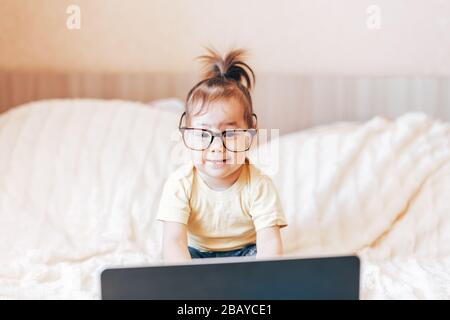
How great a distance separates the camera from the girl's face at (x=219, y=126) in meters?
0.94

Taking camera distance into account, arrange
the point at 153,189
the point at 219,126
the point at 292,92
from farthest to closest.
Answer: the point at 292,92
the point at 153,189
the point at 219,126

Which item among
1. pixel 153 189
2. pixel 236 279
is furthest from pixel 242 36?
pixel 236 279

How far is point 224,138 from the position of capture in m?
0.94

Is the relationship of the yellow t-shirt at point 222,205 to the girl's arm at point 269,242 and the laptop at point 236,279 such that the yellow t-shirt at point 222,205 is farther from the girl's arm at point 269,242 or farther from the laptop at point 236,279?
the laptop at point 236,279

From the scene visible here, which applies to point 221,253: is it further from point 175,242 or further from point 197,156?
point 197,156

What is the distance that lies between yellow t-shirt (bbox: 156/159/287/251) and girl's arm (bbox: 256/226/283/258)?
1 cm

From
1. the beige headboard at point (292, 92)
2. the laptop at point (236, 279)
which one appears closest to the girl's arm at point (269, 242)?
the laptop at point (236, 279)

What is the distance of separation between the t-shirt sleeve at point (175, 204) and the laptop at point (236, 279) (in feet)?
0.90

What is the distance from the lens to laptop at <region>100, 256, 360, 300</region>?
2.39 ft

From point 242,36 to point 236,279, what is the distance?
824 mm

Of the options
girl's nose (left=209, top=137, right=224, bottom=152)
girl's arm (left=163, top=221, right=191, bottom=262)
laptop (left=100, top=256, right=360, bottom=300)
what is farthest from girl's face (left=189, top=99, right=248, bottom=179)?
laptop (left=100, top=256, right=360, bottom=300)

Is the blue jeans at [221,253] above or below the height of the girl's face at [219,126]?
below
